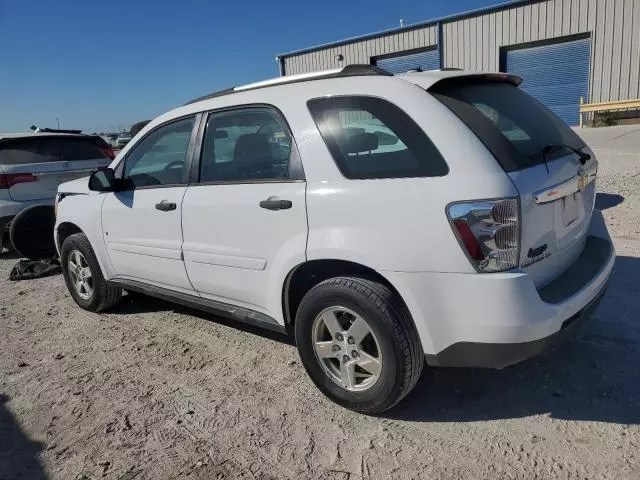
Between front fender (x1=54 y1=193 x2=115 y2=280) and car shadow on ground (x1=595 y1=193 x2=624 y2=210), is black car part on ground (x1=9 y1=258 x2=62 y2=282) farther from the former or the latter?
car shadow on ground (x1=595 y1=193 x2=624 y2=210)

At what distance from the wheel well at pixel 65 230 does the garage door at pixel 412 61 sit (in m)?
19.0

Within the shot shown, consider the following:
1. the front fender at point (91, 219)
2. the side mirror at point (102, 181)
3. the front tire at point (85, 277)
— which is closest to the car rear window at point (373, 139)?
the side mirror at point (102, 181)

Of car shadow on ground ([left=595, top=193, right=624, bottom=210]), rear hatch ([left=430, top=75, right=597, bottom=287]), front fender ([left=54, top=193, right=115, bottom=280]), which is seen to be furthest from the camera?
car shadow on ground ([left=595, top=193, right=624, bottom=210])

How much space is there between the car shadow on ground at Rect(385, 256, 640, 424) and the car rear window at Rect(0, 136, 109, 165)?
19.7 feet

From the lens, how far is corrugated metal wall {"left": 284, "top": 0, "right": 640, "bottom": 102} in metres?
17.5

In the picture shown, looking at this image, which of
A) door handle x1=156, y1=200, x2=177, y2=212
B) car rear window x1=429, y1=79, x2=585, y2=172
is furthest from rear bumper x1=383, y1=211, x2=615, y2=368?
door handle x1=156, y1=200, x2=177, y2=212

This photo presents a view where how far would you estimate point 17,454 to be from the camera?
271 cm

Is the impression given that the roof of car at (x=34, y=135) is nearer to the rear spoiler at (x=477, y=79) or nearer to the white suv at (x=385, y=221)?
the white suv at (x=385, y=221)

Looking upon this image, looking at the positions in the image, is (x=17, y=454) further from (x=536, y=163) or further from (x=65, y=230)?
(x=536, y=163)

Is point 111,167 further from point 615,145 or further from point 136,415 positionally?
point 615,145

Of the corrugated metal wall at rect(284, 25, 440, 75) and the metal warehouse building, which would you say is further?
the corrugated metal wall at rect(284, 25, 440, 75)

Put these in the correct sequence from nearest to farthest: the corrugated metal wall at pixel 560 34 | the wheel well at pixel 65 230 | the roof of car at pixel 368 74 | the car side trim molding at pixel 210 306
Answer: the roof of car at pixel 368 74 < the car side trim molding at pixel 210 306 < the wheel well at pixel 65 230 < the corrugated metal wall at pixel 560 34

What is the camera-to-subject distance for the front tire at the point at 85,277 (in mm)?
4551

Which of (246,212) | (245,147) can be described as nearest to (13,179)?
(245,147)
